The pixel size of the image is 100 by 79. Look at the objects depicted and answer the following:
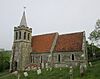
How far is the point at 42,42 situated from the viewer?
1843 inches

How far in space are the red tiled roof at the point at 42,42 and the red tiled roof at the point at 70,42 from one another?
191cm

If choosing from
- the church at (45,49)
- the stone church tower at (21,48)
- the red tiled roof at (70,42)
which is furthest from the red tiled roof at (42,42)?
the red tiled roof at (70,42)

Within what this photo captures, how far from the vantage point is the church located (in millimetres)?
39787

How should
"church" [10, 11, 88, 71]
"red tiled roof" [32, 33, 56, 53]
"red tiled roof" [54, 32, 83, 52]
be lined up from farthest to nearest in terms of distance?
1. "red tiled roof" [32, 33, 56, 53]
2. "red tiled roof" [54, 32, 83, 52]
3. "church" [10, 11, 88, 71]

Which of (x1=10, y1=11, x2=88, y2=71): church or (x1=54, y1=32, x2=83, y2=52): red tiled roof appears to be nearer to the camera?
(x1=10, y1=11, x2=88, y2=71): church

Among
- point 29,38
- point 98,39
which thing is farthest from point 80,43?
point 29,38

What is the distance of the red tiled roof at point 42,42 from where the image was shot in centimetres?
A: 4431

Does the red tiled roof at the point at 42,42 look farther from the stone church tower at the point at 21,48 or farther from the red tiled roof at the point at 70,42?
the red tiled roof at the point at 70,42

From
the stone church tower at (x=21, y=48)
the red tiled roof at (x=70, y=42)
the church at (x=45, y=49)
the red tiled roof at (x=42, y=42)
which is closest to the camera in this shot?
the church at (x=45, y=49)

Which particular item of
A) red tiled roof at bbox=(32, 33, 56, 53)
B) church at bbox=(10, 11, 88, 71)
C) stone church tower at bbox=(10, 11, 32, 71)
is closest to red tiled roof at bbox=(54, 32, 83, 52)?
church at bbox=(10, 11, 88, 71)

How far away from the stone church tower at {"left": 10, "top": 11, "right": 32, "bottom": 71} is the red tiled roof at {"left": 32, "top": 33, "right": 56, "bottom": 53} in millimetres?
1683

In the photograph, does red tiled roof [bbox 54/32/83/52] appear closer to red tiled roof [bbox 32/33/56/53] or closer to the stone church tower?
red tiled roof [bbox 32/33/56/53]

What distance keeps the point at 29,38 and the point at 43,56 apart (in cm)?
658

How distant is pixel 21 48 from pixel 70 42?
11.7 metres
